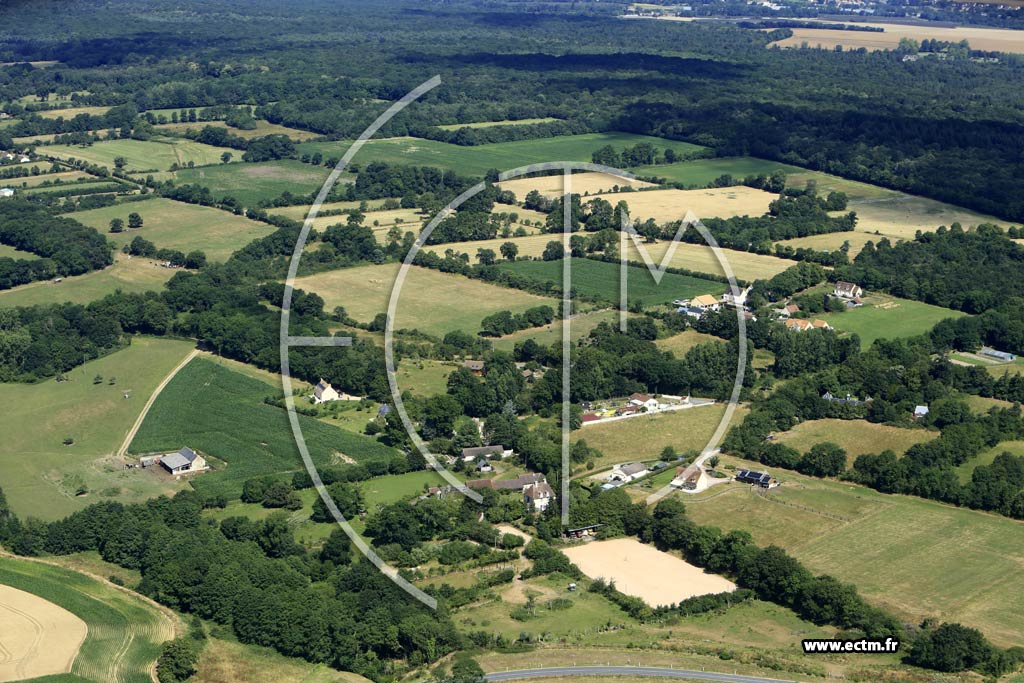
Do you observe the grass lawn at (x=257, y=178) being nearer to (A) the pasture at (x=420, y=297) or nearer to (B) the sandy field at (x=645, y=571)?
(A) the pasture at (x=420, y=297)

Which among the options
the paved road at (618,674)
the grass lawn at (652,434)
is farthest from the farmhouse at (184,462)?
the paved road at (618,674)

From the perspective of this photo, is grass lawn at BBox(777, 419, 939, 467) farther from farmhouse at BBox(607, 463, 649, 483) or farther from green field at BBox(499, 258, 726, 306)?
green field at BBox(499, 258, 726, 306)

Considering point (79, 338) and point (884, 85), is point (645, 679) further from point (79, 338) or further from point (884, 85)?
point (884, 85)

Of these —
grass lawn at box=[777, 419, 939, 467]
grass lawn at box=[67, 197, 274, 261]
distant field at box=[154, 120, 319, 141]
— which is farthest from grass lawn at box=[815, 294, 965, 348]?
distant field at box=[154, 120, 319, 141]

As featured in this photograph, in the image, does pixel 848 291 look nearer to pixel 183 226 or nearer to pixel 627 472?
pixel 627 472

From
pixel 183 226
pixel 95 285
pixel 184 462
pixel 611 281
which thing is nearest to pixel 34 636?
pixel 184 462

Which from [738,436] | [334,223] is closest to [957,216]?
[334,223]
